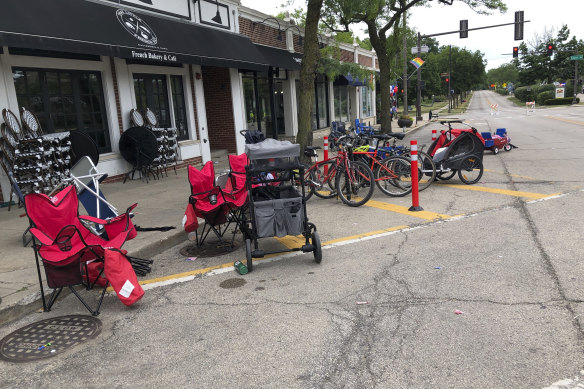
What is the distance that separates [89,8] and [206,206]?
615 centimetres

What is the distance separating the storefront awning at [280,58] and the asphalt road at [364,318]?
10.9 m

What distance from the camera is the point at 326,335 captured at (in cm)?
355

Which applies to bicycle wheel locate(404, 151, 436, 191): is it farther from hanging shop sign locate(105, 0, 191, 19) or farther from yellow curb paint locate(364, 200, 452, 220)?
hanging shop sign locate(105, 0, 191, 19)

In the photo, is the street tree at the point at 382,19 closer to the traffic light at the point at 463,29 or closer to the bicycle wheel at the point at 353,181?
the traffic light at the point at 463,29

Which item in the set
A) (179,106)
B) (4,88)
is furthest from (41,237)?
(179,106)

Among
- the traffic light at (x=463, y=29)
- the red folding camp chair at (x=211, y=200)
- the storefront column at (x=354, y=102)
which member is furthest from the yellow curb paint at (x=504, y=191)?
the traffic light at (x=463, y=29)

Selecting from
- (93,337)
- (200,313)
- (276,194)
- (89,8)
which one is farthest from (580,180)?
(89,8)

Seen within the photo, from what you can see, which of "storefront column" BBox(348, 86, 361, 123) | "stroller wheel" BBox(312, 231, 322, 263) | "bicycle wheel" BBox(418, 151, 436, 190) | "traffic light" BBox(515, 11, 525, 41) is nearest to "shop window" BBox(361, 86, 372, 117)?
"storefront column" BBox(348, 86, 361, 123)

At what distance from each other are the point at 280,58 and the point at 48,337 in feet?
48.2

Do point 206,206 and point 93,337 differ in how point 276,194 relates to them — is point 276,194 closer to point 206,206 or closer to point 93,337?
point 206,206

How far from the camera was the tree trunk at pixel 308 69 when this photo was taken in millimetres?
11492

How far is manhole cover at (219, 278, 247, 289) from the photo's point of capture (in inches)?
187

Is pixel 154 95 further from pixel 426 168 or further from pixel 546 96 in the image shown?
pixel 546 96

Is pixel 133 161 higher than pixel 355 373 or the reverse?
higher
